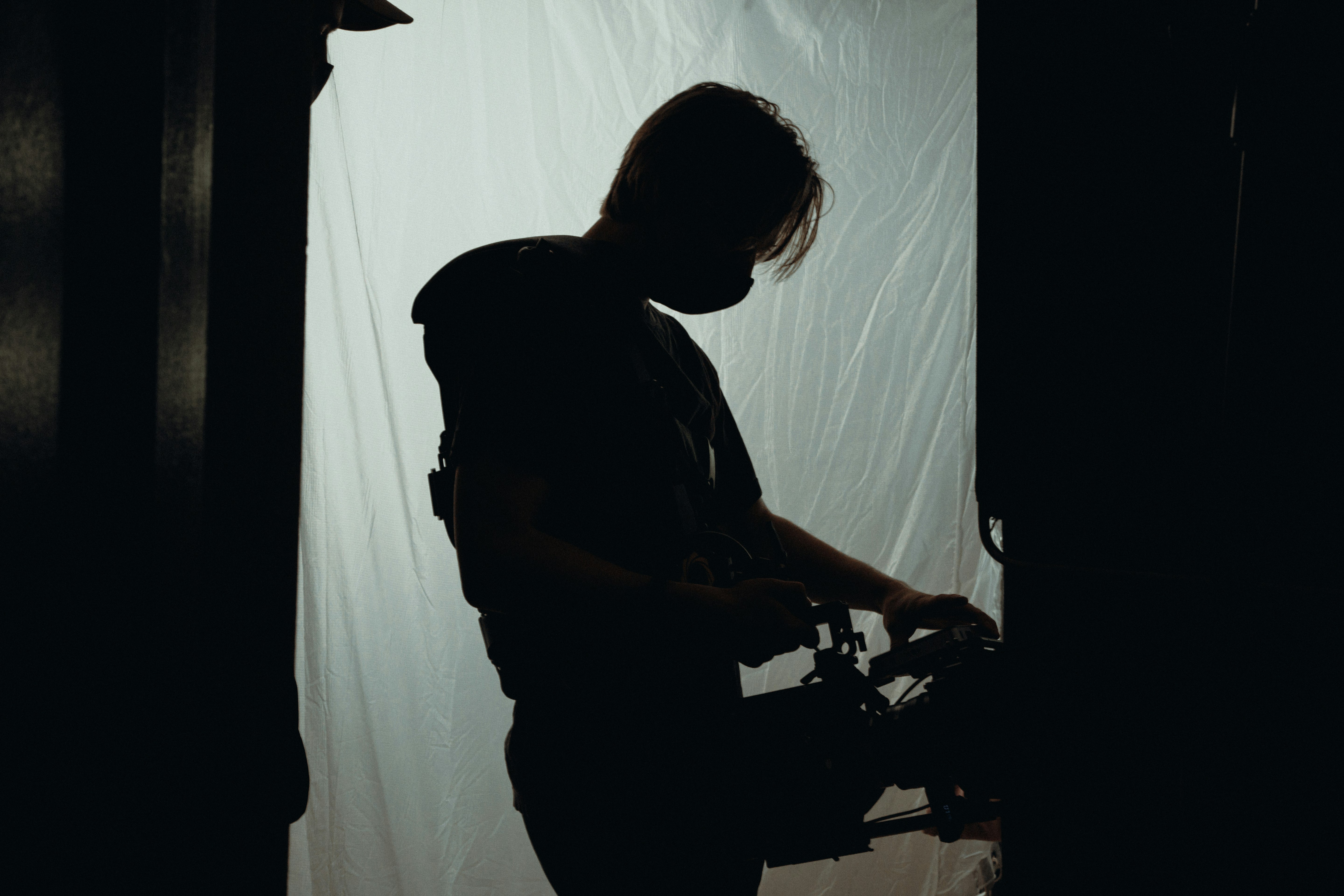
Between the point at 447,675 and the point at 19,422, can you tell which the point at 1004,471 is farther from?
the point at 447,675

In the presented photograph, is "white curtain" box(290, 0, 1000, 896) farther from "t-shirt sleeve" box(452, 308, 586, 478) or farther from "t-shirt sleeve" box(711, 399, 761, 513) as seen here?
"t-shirt sleeve" box(452, 308, 586, 478)

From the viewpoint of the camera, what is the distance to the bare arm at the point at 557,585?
0.57 meters

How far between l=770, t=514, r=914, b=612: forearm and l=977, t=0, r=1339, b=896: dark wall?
0.17 m

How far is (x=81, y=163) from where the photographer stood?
29cm

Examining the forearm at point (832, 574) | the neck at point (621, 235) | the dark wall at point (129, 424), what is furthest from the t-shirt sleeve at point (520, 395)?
the forearm at point (832, 574)

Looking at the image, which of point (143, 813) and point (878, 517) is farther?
point (878, 517)

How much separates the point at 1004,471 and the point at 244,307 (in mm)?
591

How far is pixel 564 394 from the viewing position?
63 centimetres

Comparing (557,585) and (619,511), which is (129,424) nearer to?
(557,585)

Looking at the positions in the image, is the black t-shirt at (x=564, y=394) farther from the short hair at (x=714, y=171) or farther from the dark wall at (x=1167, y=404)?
the dark wall at (x=1167, y=404)

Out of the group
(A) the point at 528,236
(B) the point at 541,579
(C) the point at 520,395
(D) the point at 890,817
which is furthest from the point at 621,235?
(A) the point at 528,236

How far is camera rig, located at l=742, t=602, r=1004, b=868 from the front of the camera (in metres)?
0.61

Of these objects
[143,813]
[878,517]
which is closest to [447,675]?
[878,517]

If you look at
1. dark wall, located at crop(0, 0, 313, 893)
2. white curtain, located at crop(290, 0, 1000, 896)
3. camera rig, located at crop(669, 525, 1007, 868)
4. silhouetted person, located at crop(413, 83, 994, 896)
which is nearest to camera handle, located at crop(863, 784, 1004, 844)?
camera rig, located at crop(669, 525, 1007, 868)
